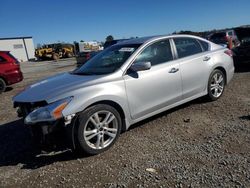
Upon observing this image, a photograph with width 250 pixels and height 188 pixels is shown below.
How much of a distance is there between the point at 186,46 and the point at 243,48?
562 centimetres

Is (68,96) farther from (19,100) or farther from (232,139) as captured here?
(232,139)

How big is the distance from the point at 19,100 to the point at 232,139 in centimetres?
330

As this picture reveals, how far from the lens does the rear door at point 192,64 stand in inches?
209

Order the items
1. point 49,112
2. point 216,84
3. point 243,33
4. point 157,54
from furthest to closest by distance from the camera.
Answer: point 243,33 → point 216,84 → point 157,54 → point 49,112

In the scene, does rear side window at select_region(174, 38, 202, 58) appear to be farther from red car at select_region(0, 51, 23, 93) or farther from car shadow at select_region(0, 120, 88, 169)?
red car at select_region(0, 51, 23, 93)

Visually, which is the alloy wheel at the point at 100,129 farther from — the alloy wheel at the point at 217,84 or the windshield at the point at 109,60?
the alloy wheel at the point at 217,84

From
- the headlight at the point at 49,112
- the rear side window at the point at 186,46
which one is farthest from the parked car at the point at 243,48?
the headlight at the point at 49,112

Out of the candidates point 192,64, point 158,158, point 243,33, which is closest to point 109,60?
point 192,64

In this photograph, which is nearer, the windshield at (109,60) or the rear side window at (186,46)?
the windshield at (109,60)

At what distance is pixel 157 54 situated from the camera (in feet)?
16.5

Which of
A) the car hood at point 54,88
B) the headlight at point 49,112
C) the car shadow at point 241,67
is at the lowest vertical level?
the car shadow at point 241,67

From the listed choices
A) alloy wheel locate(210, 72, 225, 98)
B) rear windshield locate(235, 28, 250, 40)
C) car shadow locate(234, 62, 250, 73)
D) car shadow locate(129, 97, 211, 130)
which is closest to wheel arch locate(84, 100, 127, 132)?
car shadow locate(129, 97, 211, 130)

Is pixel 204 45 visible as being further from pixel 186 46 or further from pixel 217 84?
pixel 217 84

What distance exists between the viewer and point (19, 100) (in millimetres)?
4254
